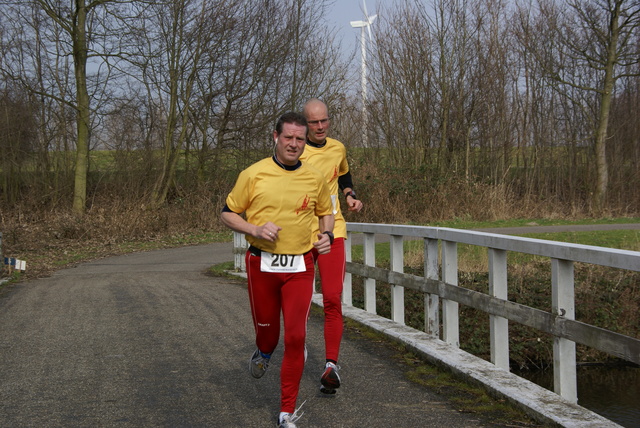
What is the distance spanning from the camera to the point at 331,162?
5785mm

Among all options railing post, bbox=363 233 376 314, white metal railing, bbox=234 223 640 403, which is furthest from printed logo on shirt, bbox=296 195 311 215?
railing post, bbox=363 233 376 314

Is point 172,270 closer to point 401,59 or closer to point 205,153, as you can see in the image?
point 205,153

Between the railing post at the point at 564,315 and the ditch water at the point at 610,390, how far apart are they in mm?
2864

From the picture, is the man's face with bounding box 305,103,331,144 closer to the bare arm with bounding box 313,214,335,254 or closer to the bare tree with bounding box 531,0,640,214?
the bare arm with bounding box 313,214,335,254

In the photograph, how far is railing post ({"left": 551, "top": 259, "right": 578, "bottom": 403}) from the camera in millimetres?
4512

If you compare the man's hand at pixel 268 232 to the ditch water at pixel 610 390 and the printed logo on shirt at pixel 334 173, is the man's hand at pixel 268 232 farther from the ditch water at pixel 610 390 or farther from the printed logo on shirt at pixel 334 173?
the ditch water at pixel 610 390

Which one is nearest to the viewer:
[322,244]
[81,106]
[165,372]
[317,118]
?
[322,244]

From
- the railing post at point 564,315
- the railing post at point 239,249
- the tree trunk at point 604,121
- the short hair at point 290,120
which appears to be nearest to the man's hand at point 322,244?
the short hair at point 290,120

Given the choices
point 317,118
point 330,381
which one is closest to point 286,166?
point 317,118

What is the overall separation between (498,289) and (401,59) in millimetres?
26725

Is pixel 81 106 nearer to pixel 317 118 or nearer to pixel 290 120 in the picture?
pixel 317 118

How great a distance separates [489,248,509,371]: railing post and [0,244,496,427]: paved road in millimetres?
680

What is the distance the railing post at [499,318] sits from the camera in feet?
17.9

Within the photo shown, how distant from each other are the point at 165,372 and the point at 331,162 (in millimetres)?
2059
